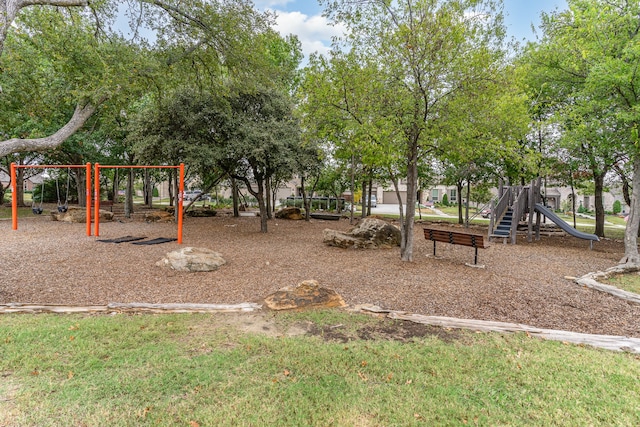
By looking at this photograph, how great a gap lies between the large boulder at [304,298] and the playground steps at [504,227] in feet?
29.7

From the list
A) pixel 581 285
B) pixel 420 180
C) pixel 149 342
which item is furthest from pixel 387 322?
pixel 420 180

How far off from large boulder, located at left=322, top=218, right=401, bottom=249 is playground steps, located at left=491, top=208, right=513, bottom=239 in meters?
4.32

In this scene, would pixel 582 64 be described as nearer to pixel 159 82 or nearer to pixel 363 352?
pixel 363 352

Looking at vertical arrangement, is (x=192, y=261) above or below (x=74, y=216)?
below

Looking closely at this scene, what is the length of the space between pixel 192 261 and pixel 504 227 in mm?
11177

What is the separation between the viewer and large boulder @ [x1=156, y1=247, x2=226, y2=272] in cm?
687

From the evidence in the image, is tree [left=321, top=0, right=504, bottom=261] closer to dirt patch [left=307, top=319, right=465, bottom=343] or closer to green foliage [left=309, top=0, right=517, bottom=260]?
green foliage [left=309, top=0, right=517, bottom=260]

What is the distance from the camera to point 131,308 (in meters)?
4.68

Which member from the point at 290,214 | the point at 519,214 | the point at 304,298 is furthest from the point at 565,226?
the point at 290,214

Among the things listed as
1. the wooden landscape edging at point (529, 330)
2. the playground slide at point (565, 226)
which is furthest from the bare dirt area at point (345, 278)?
the playground slide at point (565, 226)

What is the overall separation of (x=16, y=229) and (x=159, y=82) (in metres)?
7.97

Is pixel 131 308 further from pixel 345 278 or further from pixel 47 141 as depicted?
pixel 47 141

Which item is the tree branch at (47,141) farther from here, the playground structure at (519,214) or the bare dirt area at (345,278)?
the playground structure at (519,214)

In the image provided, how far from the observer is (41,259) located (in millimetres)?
7484
